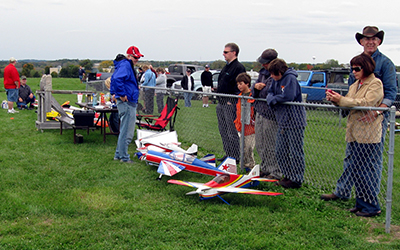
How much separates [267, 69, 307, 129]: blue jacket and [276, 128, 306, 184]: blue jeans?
0.32 feet

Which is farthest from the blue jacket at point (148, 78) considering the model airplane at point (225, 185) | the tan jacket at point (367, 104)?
the tan jacket at point (367, 104)

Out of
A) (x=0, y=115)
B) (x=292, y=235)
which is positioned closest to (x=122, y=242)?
(x=292, y=235)

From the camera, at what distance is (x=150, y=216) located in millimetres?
3832

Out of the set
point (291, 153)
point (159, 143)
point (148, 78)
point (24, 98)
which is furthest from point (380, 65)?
point (24, 98)

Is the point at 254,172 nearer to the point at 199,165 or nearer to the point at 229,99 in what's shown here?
the point at 199,165

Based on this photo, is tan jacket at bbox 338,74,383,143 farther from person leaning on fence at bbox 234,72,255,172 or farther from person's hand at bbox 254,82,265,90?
person leaning on fence at bbox 234,72,255,172

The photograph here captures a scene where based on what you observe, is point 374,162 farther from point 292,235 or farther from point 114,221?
point 114,221

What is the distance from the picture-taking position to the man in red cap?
230 inches

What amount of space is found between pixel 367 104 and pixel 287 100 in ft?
3.32

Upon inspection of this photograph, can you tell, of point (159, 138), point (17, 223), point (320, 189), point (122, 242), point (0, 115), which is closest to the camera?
point (122, 242)

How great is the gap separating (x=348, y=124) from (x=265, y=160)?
153 centimetres

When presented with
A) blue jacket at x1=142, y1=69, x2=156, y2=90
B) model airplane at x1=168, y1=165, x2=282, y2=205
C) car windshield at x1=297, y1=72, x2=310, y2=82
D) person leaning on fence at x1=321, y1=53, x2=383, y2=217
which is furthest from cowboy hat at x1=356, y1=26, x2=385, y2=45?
car windshield at x1=297, y1=72, x2=310, y2=82

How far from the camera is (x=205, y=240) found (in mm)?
3316

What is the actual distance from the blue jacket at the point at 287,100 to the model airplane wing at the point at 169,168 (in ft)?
4.89
